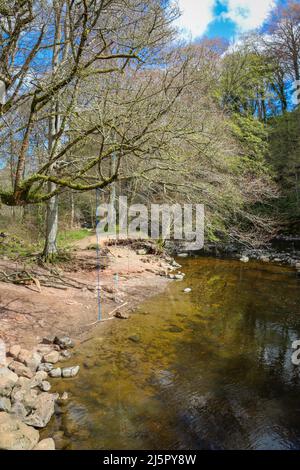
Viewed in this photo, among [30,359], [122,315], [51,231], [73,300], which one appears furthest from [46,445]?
[51,231]

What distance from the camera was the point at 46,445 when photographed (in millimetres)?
3176

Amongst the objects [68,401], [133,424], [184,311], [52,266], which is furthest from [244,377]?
[52,266]

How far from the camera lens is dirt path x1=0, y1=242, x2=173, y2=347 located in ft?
18.6

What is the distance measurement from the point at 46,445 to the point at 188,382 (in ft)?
6.44

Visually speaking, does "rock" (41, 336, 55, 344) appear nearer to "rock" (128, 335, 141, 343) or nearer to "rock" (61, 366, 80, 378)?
"rock" (61, 366, 80, 378)

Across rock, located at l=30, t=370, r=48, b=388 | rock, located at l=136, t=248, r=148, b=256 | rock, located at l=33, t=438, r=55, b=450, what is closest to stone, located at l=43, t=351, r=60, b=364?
rock, located at l=30, t=370, r=48, b=388

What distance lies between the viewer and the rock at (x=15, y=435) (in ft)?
9.93

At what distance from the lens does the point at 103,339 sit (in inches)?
226

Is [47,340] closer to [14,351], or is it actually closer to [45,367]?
[14,351]

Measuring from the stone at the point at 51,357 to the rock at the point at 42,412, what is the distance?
98cm

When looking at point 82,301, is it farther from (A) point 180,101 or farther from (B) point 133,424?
(A) point 180,101

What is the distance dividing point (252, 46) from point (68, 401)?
82.9 ft

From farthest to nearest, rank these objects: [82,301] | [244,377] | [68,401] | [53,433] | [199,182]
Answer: [199,182], [82,301], [244,377], [68,401], [53,433]

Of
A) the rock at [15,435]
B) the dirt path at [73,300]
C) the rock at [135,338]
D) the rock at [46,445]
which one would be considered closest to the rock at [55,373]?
the dirt path at [73,300]
